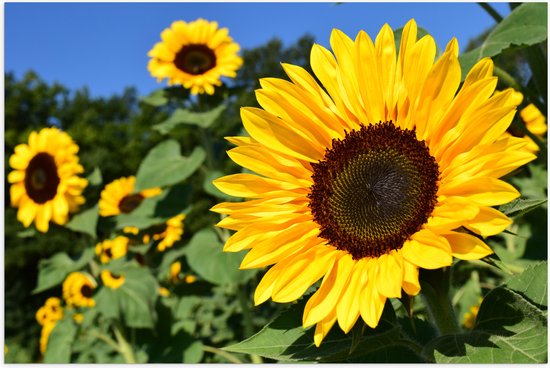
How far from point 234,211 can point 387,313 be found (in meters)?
0.32

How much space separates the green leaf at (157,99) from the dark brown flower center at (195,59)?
0.16 meters

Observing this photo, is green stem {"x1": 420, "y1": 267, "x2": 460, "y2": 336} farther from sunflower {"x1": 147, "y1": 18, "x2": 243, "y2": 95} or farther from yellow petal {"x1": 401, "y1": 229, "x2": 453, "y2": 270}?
sunflower {"x1": 147, "y1": 18, "x2": 243, "y2": 95}

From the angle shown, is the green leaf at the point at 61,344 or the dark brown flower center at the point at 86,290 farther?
the dark brown flower center at the point at 86,290

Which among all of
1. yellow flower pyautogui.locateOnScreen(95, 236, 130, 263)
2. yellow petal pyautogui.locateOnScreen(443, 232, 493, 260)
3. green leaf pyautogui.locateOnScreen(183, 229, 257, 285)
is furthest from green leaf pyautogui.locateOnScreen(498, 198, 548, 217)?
yellow flower pyautogui.locateOnScreen(95, 236, 130, 263)

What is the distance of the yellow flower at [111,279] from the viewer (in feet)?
9.97

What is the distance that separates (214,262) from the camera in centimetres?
267

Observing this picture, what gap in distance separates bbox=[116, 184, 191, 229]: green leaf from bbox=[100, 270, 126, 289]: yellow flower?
0.93 feet

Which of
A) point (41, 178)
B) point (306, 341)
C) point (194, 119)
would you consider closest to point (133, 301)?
point (41, 178)

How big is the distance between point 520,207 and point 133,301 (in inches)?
86.1

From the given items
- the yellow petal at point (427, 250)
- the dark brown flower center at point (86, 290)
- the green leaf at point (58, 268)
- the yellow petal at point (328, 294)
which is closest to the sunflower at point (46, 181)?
the green leaf at point (58, 268)

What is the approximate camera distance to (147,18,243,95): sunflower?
305 centimetres

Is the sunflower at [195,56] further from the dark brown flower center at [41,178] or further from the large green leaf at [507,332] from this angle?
the large green leaf at [507,332]

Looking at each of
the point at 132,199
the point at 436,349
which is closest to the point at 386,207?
the point at 436,349

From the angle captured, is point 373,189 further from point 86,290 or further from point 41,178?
point 86,290
